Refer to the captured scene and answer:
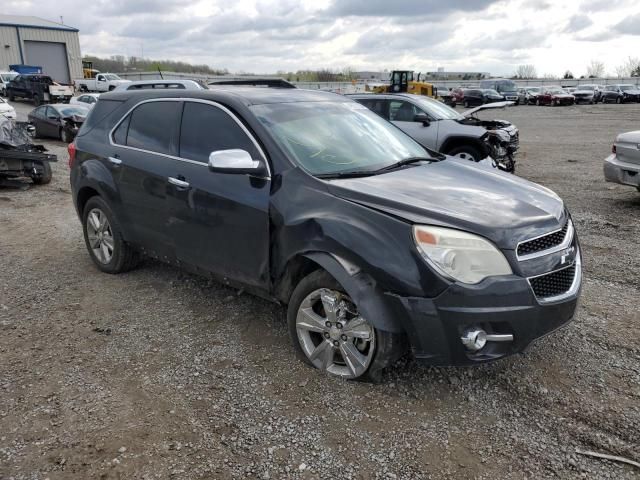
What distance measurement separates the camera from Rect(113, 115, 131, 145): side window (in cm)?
489

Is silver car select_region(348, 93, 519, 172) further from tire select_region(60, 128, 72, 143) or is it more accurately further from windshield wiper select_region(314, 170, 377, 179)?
tire select_region(60, 128, 72, 143)

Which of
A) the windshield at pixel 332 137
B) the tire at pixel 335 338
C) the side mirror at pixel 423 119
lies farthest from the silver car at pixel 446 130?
the tire at pixel 335 338

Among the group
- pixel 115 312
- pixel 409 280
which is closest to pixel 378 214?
pixel 409 280

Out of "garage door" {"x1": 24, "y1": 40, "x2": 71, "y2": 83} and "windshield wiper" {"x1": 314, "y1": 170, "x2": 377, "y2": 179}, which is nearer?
"windshield wiper" {"x1": 314, "y1": 170, "x2": 377, "y2": 179}

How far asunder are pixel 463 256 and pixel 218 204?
6.01 ft

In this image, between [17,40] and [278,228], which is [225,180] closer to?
[278,228]

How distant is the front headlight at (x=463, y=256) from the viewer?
2910mm

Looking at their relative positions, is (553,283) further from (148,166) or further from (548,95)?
(548,95)

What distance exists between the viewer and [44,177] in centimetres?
1098

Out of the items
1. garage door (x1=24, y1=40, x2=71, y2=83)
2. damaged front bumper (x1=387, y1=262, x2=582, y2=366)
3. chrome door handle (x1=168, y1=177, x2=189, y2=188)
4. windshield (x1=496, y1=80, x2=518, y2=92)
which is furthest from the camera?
garage door (x1=24, y1=40, x2=71, y2=83)

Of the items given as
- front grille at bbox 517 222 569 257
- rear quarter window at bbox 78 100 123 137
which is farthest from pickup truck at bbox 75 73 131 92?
front grille at bbox 517 222 569 257

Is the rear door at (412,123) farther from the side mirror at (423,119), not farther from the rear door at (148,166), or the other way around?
the rear door at (148,166)

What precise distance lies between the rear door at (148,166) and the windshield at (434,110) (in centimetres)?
777

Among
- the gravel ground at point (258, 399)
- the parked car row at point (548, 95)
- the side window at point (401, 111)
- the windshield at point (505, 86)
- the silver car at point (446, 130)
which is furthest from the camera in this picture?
the windshield at point (505, 86)
